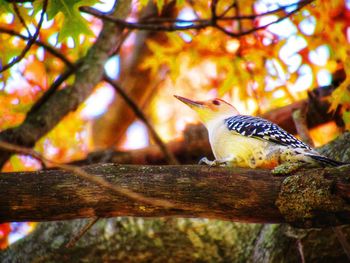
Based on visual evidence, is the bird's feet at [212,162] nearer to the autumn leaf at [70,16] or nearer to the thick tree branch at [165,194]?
the thick tree branch at [165,194]

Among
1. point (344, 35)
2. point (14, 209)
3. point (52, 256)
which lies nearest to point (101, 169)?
point (14, 209)

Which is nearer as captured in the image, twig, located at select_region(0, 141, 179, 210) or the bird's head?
twig, located at select_region(0, 141, 179, 210)

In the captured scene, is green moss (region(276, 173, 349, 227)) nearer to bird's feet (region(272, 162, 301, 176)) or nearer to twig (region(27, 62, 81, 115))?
bird's feet (region(272, 162, 301, 176))

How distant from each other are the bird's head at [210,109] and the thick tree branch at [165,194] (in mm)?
2161

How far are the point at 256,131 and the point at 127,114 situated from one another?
4859mm

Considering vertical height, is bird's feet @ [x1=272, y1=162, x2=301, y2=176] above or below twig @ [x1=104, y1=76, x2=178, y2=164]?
below

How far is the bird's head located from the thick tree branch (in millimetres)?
2161

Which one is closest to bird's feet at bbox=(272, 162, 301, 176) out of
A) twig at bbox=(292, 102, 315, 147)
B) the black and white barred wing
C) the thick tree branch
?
the thick tree branch

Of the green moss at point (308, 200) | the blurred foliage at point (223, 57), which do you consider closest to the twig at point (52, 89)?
the blurred foliage at point (223, 57)

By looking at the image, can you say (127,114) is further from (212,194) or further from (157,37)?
(212,194)

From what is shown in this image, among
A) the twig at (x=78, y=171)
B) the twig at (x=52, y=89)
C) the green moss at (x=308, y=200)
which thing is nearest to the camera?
the twig at (x=78, y=171)

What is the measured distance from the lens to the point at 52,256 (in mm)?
5676

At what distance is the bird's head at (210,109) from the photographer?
20.4 ft

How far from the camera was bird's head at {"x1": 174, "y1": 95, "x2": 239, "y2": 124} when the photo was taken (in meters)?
6.23
